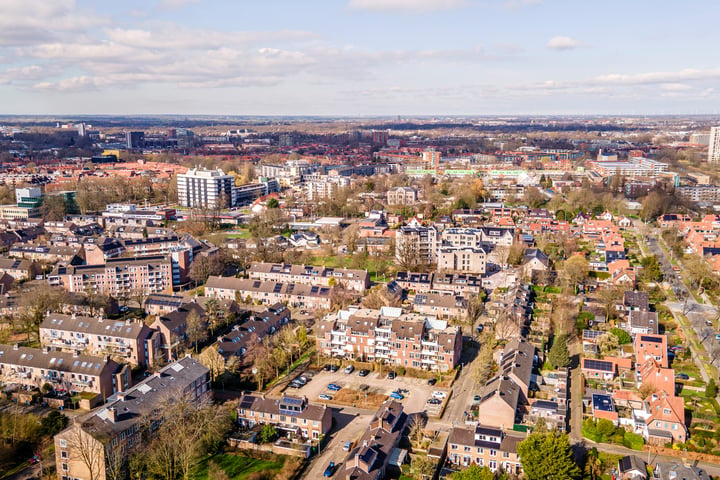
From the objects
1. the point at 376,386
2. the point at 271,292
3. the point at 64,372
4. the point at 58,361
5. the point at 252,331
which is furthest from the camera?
the point at 271,292

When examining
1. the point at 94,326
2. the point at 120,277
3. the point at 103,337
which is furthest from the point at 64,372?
the point at 120,277

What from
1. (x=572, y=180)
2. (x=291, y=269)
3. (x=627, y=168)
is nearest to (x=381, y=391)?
(x=291, y=269)

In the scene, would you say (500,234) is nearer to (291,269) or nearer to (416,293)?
(416,293)

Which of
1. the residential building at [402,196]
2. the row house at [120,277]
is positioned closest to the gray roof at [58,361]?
the row house at [120,277]

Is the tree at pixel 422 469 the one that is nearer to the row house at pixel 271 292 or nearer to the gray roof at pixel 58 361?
the gray roof at pixel 58 361

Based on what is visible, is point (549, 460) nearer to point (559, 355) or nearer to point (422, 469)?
point (422, 469)

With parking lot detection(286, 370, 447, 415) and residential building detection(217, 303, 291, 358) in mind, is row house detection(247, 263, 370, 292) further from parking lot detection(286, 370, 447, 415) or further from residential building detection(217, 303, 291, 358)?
parking lot detection(286, 370, 447, 415)
